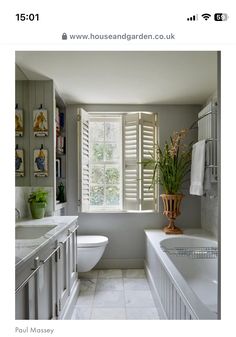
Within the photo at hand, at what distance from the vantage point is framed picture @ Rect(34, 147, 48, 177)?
1854 millimetres

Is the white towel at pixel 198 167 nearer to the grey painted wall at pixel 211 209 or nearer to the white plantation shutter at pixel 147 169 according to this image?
the grey painted wall at pixel 211 209

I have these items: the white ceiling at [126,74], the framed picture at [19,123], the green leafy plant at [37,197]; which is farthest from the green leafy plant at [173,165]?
the framed picture at [19,123]

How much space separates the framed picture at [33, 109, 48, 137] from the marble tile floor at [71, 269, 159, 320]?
1.31 m

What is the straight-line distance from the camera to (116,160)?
253 centimetres

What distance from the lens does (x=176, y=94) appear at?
6.93 feet

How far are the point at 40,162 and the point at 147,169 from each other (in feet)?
3.50

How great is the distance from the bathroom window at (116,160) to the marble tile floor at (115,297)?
2.05 feet

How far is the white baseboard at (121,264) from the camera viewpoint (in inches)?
93.2

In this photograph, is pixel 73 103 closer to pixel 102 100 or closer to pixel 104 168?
pixel 102 100
